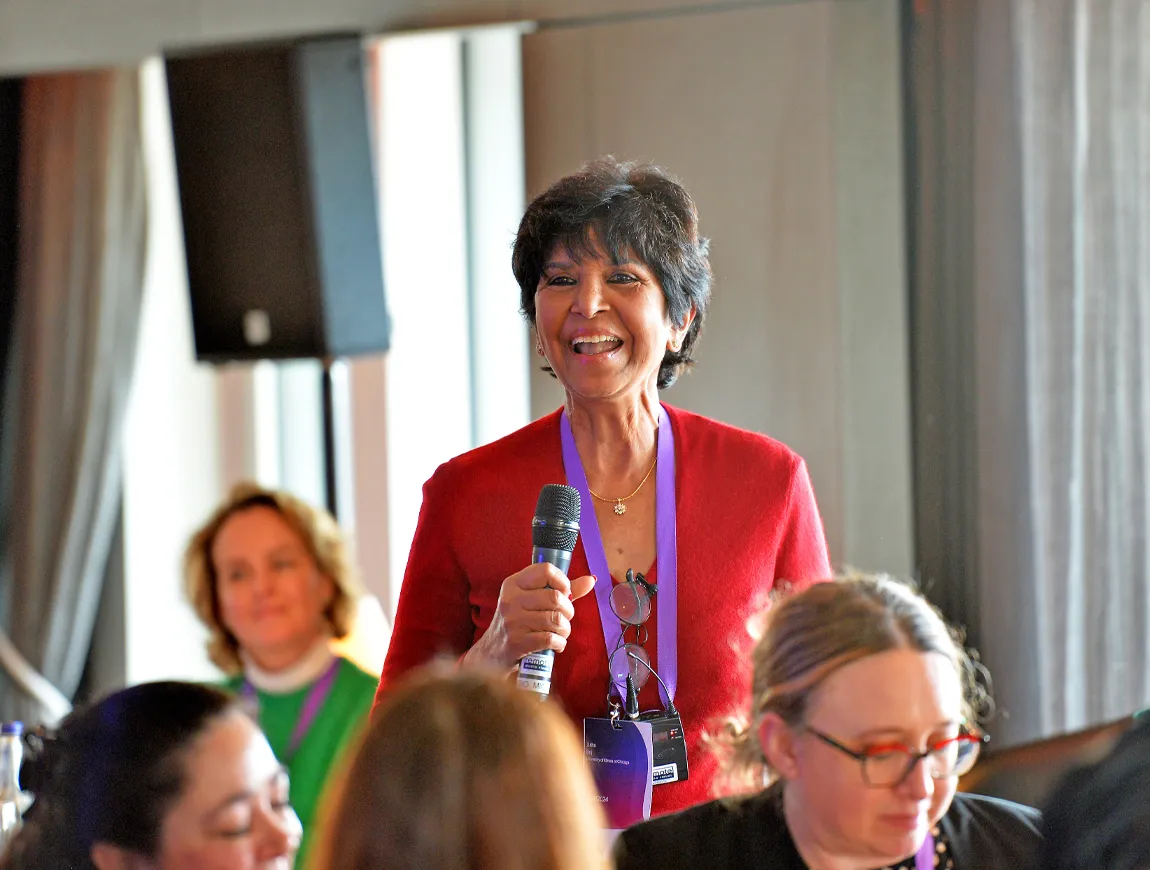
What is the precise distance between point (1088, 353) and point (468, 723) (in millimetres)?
2703

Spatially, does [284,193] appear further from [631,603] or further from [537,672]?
[537,672]

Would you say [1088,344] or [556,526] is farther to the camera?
[1088,344]

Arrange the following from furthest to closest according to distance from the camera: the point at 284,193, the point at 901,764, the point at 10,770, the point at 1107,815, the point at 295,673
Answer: the point at 284,193
the point at 295,673
the point at 10,770
the point at 1107,815
the point at 901,764

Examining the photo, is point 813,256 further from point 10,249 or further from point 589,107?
point 10,249

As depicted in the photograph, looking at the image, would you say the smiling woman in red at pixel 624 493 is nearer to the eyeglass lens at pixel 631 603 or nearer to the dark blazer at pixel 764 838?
the eyeglass lens at pixel 631 603

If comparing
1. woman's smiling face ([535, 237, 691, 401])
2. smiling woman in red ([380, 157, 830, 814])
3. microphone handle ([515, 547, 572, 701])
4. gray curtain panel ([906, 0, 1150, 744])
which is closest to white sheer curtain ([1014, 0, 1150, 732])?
gray curtain panel ([906, 0, 1150, 744])

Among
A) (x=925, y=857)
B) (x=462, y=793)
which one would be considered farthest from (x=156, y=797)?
(x=925, y=857)

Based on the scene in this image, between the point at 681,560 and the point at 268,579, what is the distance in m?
1.70

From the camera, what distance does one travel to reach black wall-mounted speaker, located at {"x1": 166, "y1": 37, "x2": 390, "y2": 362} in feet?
12.6

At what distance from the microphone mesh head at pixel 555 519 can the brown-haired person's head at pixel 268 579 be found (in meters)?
1.74

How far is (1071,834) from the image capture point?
5.28ft

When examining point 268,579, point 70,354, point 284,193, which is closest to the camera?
point 268,579

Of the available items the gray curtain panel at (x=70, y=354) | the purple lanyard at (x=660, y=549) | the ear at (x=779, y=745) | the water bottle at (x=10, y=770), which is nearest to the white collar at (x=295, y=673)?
the water bottle at (x=10, y=770)

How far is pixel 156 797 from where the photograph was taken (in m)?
1.53
